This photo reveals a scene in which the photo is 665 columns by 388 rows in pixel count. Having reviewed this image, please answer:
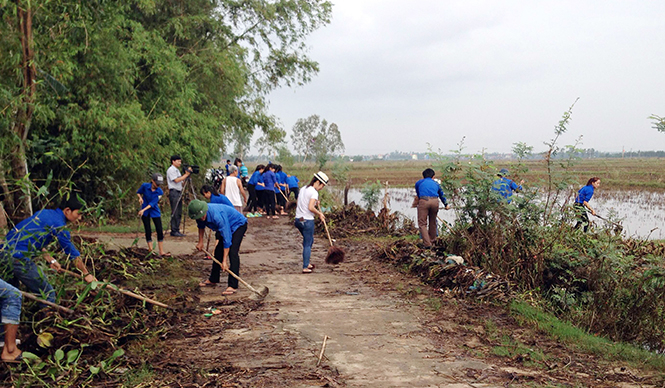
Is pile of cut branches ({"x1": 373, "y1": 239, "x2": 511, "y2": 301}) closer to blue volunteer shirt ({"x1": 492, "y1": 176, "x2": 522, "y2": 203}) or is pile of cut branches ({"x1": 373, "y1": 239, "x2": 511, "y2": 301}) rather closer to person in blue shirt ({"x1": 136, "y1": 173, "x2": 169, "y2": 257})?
blue volunteer shirt ({"x1": 492, "y1": 176, "x2": 522, "y2": 203})

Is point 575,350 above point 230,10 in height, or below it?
below

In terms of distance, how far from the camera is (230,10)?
19.6m

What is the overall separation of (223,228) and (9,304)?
2.77 meters

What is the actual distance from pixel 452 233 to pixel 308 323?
378 centimetres

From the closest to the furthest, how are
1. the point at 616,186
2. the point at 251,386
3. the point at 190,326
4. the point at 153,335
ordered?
1. the point at 251,386
2. the point at 153,335
3. the point at 190,326
4. the point at 616,186

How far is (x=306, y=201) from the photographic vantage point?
320 inches

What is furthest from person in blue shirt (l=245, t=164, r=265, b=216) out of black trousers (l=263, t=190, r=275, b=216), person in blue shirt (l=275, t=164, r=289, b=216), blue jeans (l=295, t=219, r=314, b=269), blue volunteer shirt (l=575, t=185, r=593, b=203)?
blue volunteer shirt (l=575, t=185, r=593, b=203)

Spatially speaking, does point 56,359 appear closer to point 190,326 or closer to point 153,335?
point 153,335

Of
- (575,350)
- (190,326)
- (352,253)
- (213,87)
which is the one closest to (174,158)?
(352,253)

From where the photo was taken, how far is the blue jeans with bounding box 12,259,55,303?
4.68 metres

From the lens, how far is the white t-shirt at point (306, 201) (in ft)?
26.6

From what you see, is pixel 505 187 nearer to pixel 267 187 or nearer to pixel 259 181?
pixel 267 187

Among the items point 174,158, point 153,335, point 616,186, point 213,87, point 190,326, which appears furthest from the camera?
point 616,186

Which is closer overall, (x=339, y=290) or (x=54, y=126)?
(x=339, y=290)
